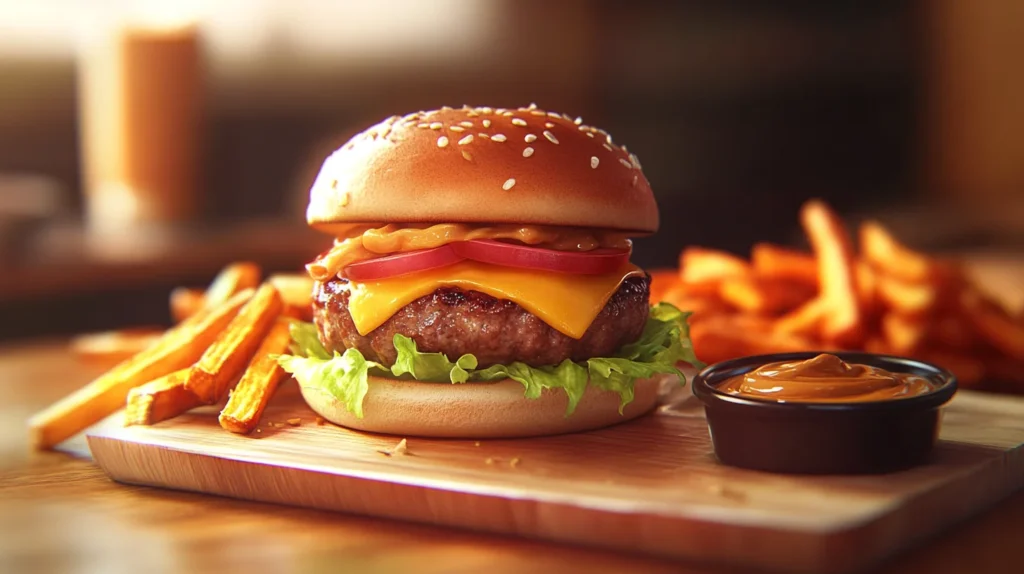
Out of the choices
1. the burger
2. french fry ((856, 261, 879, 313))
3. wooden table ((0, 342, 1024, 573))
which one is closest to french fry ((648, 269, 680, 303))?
french fry ((856, 261, 879, 313))

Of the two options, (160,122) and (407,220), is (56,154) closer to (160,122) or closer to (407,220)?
(160,122)

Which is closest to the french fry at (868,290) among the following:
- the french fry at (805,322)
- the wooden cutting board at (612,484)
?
the french fry at (805,322)

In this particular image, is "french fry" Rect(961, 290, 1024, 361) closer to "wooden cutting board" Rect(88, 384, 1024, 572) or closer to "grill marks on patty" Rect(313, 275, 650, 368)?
"wooden cutting board" Rect(88, 384, 1024, 572)

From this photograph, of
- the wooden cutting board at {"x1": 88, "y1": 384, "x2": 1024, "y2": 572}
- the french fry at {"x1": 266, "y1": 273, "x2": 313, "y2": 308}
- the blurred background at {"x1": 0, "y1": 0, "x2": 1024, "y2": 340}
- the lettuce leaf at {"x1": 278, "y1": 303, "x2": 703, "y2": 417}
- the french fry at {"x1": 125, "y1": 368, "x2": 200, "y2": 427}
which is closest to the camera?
the wooden cutting board at {"x1": 88, "y1": 384, "x2": 1024, "y2": 572}

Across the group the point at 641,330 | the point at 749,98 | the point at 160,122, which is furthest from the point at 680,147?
the point at 641,330

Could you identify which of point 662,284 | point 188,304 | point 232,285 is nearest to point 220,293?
point 232,285

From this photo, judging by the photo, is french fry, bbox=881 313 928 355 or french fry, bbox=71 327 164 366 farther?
french fry, bbox=71 327 164 366

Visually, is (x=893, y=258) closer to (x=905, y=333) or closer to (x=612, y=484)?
(x=905, y=333)
